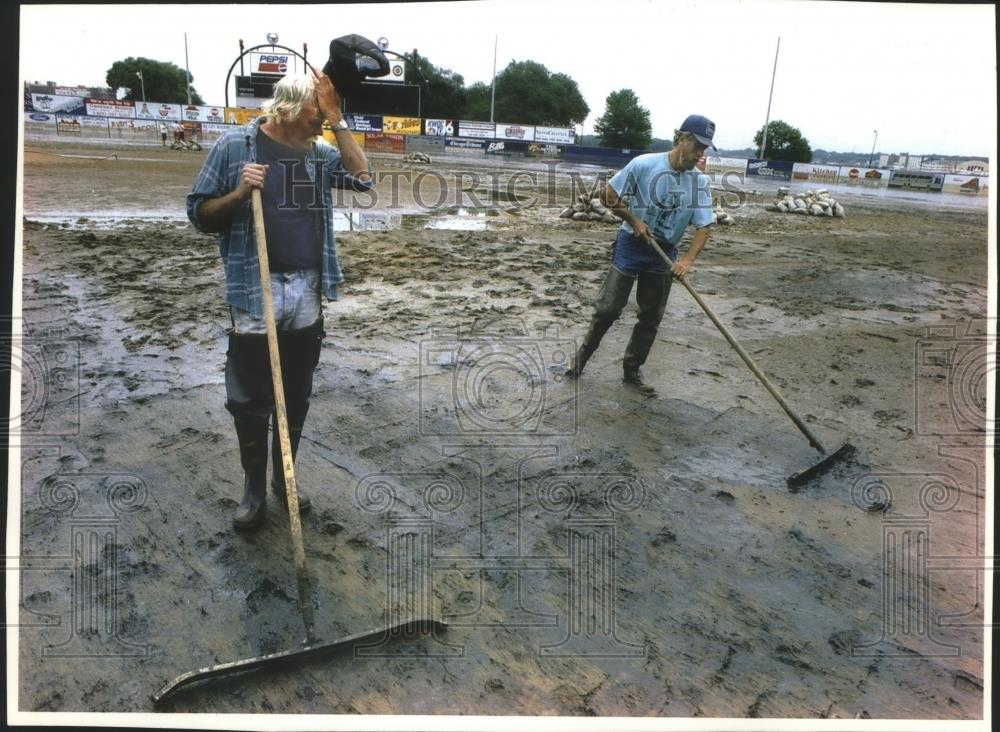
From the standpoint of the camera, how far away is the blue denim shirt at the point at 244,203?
7.43ft

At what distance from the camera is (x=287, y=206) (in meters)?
2.39

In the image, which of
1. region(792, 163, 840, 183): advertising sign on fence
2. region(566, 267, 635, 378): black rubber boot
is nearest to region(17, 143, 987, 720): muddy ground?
region(566, 267, 635, 378): black rubber boot

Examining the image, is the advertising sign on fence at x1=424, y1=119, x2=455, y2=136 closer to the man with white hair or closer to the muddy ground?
the muddy ground

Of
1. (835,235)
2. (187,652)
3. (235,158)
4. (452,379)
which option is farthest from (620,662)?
(835,235)

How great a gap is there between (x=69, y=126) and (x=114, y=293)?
1884 centimetres

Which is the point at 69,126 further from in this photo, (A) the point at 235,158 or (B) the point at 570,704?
(B) the point at 570,704

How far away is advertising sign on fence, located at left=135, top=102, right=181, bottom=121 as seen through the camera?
19.8 metres

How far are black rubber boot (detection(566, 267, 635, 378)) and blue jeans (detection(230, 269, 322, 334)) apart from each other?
229cm

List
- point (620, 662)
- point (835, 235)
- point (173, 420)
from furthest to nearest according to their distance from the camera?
point (835, 235) → point (173, 420) → point (620, 662)

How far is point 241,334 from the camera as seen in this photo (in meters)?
2.46
